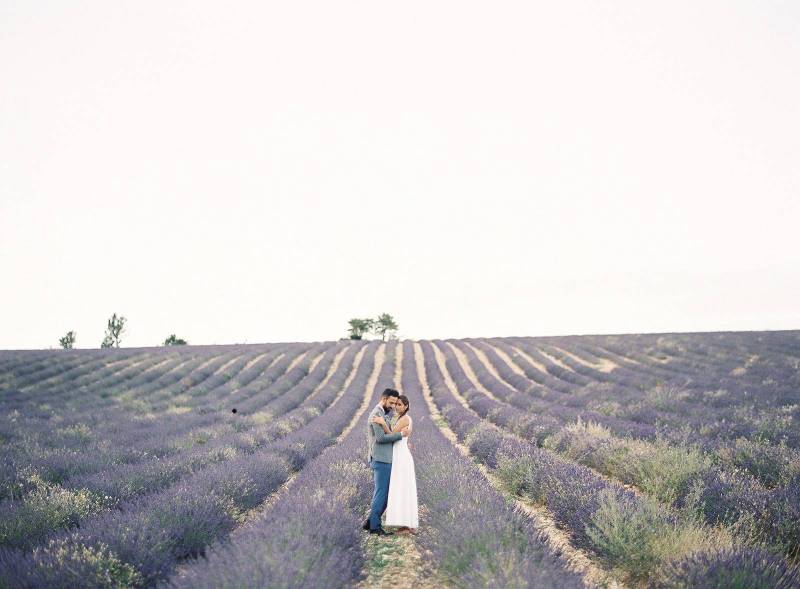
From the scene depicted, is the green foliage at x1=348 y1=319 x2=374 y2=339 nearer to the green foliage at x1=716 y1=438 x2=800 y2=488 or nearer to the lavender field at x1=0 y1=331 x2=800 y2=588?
the lavender field at x1=0 y1=331 x2=800 y2=588

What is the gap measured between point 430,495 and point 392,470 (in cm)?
50

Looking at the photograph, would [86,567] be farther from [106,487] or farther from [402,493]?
[402,493]

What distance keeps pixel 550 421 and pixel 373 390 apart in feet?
35.7

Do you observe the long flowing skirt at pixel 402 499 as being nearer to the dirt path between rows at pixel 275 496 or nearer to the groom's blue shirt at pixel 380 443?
the groom's blue shirt at pixel 380 443

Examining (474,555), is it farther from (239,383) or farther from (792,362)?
(792,362)

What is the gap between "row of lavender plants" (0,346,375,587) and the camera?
2.60 meters

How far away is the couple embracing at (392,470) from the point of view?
13.9ft

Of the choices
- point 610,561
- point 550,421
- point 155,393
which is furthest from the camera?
point 155,393

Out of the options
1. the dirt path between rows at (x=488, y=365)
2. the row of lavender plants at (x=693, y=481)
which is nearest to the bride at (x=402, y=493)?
the row of lavender plants at (x=693, y=481)

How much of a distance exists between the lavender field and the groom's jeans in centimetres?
23

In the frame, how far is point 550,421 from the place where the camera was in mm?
9375

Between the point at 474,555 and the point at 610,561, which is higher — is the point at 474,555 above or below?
above

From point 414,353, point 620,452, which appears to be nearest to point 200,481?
point 620,452

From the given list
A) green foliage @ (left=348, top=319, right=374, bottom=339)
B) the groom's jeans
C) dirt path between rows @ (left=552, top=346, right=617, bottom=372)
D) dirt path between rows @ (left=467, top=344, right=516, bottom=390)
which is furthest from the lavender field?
green foliage @ (left=348, top=319, right=374, bottom=339)
